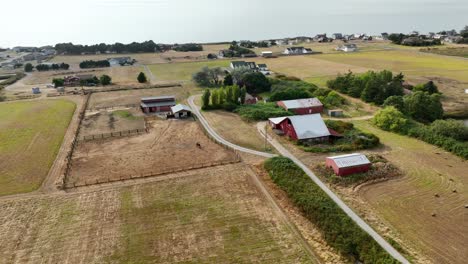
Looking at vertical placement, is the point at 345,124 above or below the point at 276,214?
above

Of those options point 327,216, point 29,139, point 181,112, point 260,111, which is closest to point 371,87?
point 260,111

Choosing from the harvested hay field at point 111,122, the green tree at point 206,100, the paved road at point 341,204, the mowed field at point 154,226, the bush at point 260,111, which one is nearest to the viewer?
the paved road at point 341,204

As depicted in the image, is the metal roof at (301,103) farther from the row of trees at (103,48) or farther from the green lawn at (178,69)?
the row of trees at (103,48)

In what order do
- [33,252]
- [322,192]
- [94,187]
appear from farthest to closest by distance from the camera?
[94,187] → [322,192] → [33,252]

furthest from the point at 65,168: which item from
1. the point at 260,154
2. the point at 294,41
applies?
the point at 294,41

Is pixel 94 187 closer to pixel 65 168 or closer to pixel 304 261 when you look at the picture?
pixel 65 168

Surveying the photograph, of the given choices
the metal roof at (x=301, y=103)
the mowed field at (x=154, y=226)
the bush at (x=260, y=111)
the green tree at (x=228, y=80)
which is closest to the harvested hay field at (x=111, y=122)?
the bush at (x=260, y=111)
